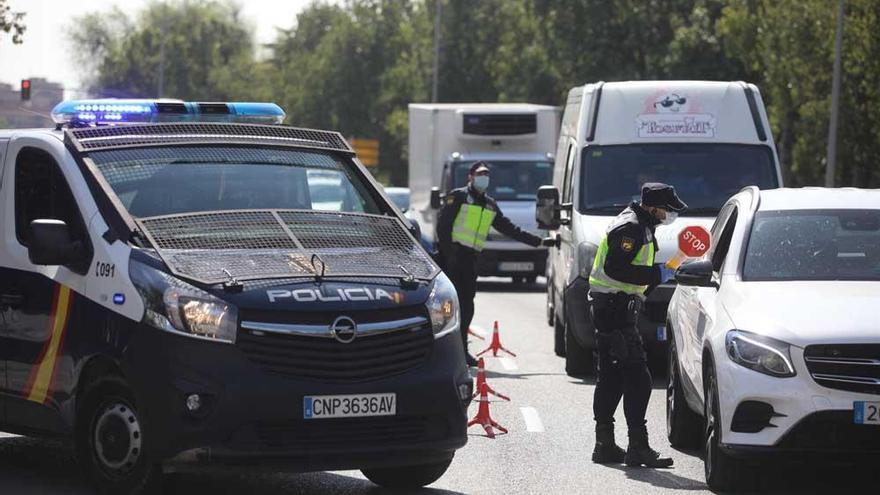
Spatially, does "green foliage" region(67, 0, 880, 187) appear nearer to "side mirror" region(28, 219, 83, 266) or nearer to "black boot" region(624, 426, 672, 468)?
"black boot" region(624, 426, 672, 468)

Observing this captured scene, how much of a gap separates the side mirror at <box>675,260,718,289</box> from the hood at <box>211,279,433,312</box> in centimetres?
189

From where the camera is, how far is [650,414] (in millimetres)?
13000

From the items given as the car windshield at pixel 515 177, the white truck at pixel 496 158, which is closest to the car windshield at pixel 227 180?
the white truck at pixel 496 158

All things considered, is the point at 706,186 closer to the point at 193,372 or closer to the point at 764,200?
the point at 764,200

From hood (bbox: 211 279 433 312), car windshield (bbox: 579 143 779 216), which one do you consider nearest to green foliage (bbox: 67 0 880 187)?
car windshield (bbox: 579 143 779 216)

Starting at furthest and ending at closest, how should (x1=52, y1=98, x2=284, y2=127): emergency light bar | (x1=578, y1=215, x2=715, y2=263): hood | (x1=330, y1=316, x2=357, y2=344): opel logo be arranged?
(x1=578, y1=215, x2=715, y2=263): hood → (x1=52, y1=98, x2=284, y2=127): emergency light bar → (x1=330, y1=316, x2=357, y2=344): opel logo

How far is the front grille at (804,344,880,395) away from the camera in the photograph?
8.65 meters

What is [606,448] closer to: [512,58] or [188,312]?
[188,312]

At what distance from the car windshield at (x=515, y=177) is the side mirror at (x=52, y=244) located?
66.7ft

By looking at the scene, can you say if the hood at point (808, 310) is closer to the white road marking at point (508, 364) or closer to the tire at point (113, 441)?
the tire at point (113, 441)

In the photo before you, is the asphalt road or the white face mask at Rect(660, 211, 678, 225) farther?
the white face mask at Rect(660, 211, 678, 225)

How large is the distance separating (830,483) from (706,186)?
664 centimetres

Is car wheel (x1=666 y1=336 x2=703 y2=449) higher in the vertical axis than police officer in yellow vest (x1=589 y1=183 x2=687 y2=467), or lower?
lower

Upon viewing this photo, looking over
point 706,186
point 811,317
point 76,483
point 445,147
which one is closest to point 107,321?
point 76,483
